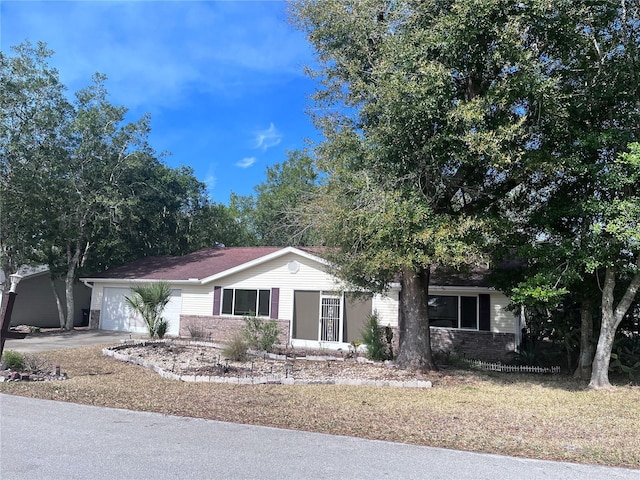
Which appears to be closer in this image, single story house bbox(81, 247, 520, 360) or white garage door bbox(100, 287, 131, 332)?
single story house bbox(81, 247, 520, 360)

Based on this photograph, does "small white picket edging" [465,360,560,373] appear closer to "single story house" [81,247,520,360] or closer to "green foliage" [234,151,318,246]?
"single story house" [81,247,520,360]

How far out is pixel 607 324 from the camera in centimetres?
1085

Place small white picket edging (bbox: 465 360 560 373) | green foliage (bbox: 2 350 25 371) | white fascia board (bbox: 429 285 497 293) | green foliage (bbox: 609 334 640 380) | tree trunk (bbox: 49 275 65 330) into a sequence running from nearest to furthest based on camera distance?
green foliage (bbox: 2 350 25 371) → green foliage (bbox: 609 334 640 380) → small white picket edging (bbox: 465 360 560 373) → white fascia board (bbox: 429 285 497 293) → tree trunk (bbox: 49 275 65 330)

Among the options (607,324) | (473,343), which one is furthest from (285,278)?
(607,324)

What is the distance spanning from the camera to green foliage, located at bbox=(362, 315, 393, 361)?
46.2 feet

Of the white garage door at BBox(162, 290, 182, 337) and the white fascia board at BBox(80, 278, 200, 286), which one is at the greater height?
the white fascia board at BBox(80, 278, 200, 286)

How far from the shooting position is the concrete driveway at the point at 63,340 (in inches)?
595

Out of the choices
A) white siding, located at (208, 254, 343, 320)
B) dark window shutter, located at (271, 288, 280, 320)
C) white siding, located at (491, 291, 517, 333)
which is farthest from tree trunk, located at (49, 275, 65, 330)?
white siding, located at (491, 291, 517, 333)

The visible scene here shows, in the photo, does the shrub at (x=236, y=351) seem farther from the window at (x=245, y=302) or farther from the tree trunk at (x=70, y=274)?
the tree trunk at (x=70, y=274)

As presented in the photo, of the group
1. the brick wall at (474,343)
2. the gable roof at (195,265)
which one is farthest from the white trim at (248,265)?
the brick wall at (474,343)

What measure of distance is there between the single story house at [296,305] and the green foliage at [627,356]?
298cm

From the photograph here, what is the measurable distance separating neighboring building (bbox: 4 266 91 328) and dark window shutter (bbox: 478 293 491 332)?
20.1 metres

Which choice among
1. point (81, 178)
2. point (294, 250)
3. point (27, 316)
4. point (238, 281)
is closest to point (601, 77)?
point (294, 250)

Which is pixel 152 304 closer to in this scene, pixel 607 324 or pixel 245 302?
pixel 245 302
